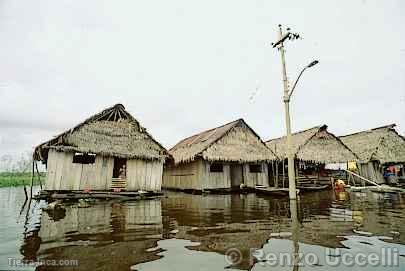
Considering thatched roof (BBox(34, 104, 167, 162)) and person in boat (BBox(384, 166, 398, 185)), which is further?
person in boat (BBox(384, 166, 398, 185))

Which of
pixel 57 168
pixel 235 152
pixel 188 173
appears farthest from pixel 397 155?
pixel 57 168

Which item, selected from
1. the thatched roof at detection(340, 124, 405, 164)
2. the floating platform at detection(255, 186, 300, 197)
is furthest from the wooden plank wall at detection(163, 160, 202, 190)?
the thatched roof at detection(340, 124, 405, 164)

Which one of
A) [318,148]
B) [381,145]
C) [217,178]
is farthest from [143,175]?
[381,145]

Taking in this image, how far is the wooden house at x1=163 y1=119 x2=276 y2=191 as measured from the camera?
59.1 feet

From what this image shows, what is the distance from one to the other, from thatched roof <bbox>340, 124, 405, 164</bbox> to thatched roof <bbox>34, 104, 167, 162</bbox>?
18534 millimetres

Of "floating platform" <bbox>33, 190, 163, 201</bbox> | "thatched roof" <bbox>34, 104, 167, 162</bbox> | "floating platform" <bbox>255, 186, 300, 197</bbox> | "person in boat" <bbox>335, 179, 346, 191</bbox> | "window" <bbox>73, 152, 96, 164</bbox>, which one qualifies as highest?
"thatched roof" <bbox>34, 104, 167, 162</bbox>

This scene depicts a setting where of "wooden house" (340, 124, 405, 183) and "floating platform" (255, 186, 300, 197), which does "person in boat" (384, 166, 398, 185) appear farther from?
"floating platform" (255, 186, 300, 197)

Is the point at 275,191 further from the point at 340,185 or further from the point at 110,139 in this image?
the point at 110,139

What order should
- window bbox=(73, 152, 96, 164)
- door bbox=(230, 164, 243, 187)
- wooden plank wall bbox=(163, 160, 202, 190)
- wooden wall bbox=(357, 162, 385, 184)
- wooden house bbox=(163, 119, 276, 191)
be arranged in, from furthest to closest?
wooden wall bbox=(357, 162, 385, 184), door bbox=(230, 164, 243, 187), wooden plank wall bbox=(163, 160, 202, 190), wooden house bbox=(163, 119, 276, 191), window bbox=(73, 152, 96, 164)

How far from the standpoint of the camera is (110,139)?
47.6 feet

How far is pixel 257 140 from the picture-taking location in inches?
793

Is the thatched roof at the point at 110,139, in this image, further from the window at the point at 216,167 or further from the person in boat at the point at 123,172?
the window at the point at 216,167

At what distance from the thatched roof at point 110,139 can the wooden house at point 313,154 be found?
984cm

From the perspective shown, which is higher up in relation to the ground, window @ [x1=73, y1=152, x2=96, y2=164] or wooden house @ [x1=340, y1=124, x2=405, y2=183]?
wooden house @ [x1=340, y1=124, x2=405, y2=183]
